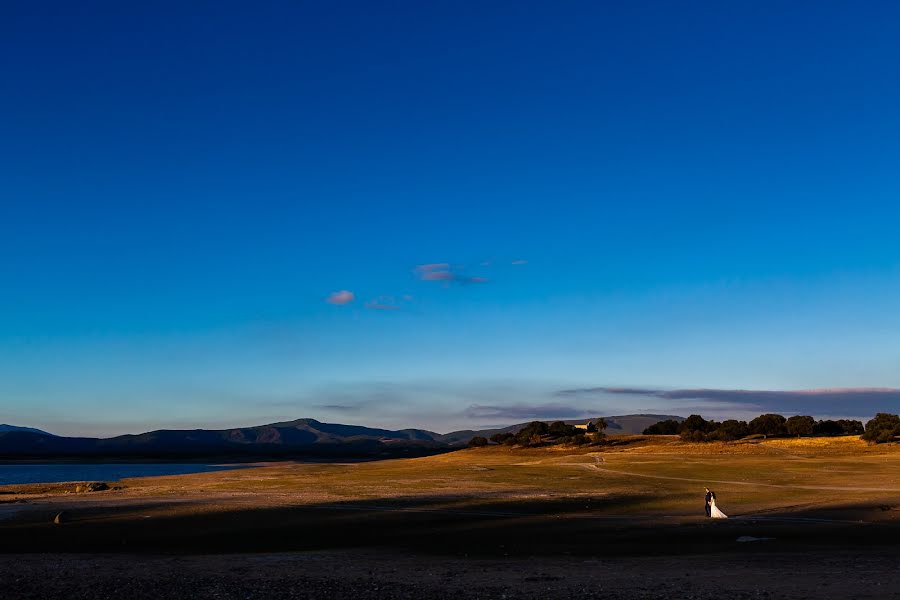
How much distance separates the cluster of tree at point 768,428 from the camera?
12281cm

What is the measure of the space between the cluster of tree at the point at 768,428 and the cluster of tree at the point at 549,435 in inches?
675

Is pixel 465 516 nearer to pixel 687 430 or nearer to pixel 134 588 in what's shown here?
pixel 134 588

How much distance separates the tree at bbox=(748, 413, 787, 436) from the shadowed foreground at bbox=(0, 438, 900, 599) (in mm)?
67606

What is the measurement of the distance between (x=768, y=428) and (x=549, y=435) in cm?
4023

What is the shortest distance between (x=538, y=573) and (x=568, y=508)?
20744mm

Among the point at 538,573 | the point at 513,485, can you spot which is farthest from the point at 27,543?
the point at 513,485

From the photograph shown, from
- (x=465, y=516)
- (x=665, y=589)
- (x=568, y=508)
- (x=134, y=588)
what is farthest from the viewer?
(x=568, y=508)

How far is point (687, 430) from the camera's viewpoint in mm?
130375

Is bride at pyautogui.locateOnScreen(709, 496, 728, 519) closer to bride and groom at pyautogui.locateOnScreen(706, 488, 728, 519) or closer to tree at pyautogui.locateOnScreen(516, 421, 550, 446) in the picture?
bride and groom at pyautogui.locateOnScreen(706, 488, 728, 519)

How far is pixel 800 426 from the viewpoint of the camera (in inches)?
4956

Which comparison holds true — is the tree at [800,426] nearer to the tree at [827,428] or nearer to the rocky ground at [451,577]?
the tree at [827,428]

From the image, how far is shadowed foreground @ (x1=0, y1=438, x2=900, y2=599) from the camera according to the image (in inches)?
762

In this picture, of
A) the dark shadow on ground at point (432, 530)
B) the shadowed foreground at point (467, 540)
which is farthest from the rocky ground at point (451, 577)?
the dark shadow on ground at point (432, 530)

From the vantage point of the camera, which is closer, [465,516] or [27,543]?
[27,543]
